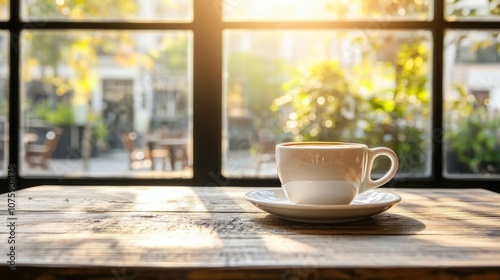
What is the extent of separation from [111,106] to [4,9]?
65 cm

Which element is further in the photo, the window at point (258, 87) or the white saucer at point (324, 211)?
the window at point (258, 87)

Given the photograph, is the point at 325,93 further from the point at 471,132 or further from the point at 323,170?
the point at 323,170

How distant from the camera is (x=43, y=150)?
2.50 meters

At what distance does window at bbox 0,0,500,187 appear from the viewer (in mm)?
2174

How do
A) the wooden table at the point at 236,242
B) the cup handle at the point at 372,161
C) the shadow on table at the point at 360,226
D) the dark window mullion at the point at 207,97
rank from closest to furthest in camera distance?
1. the wooden table at the point at 236,242
2. the shadow on table at the point at 360,226
3. the cup handle at the point at 372,161
4. the dark window mullion at the point at 207,97

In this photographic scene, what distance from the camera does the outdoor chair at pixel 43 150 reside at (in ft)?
7.63

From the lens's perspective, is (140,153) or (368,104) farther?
(140,153)

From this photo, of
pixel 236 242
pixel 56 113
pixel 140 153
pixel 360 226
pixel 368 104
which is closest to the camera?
pixel 236 242

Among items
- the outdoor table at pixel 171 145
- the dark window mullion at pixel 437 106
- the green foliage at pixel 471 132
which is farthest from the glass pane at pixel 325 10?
the outdoor table at pixel 171 145

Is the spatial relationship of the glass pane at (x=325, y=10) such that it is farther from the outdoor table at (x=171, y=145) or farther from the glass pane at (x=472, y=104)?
the outdoor table at (x=171, y=145)

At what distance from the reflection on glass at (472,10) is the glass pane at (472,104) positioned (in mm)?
70

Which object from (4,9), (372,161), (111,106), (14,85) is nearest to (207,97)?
(111,106)

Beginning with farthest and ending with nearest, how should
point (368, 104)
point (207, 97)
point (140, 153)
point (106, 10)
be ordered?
point (140, 153) → point (368, 104) → point (106, 10) → point (207, 97)

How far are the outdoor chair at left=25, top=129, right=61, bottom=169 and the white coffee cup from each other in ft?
5.77
